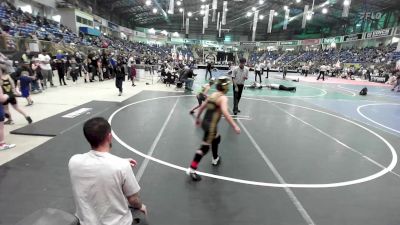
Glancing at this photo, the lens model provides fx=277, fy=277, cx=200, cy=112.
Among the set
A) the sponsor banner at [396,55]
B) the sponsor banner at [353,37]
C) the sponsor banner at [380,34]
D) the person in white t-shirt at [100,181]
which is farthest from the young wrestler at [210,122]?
the sponsor banner at [353,37]

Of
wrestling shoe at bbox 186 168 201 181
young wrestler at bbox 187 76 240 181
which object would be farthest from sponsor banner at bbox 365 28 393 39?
wrestling shoe at bbox 186 168 201 181

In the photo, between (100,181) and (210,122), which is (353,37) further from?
(100,181)

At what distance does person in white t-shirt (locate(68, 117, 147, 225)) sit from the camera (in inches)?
74.3

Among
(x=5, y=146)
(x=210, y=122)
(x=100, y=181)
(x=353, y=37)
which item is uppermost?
(x=353, y=37)

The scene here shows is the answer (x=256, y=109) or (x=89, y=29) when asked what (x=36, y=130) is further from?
(x=89, y=29)

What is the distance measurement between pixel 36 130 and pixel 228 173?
467 cm

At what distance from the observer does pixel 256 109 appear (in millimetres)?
10523

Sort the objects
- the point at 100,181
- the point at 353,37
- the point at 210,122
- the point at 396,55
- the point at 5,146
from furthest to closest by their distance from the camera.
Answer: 1. the point at 353,37
2. the point at 396,55
3. the point at 5,146
4. the point at 210,122
5. the point at 100,181

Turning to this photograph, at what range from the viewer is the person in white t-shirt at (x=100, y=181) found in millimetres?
1888

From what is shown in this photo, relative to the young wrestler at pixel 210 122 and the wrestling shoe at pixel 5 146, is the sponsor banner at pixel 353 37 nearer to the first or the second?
the young wrestler at pixel 210 122

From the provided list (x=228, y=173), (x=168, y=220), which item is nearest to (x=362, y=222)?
(x=228, y=173)

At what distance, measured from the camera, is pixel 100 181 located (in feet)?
6.17

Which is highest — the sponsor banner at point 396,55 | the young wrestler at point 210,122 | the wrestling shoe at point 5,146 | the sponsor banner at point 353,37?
the sponsor banner at point 353,37

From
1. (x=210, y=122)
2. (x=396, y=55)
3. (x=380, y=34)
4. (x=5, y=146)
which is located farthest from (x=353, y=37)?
(x=5, y=146)
